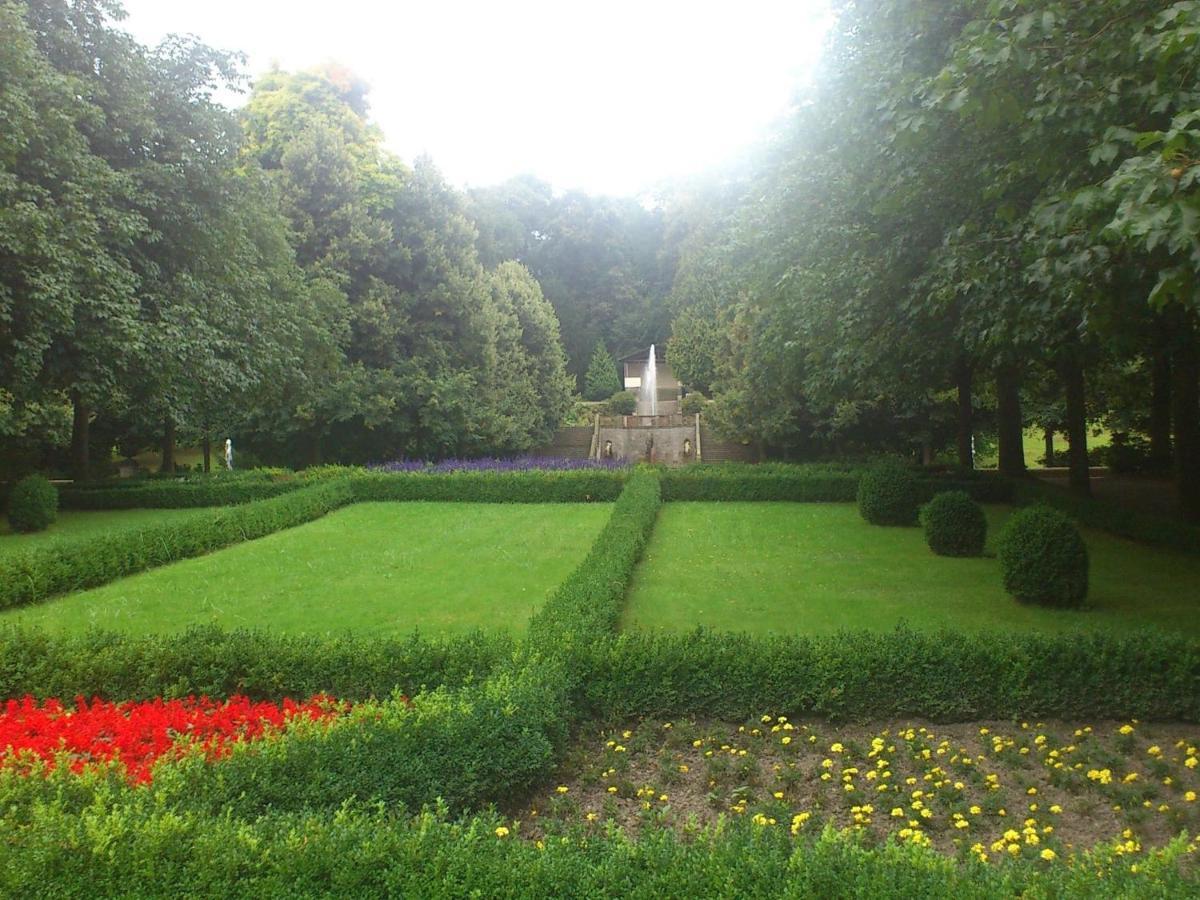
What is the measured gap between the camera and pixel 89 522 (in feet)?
65.3

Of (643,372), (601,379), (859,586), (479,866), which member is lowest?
(859,586)

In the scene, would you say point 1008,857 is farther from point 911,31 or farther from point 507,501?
point 507,501

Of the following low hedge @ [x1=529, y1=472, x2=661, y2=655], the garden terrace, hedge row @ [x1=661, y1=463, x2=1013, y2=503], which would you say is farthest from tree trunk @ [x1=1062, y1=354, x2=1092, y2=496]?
the garden terrace

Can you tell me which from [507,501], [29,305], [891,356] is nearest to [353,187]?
[507,501]

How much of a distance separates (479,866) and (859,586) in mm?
8825

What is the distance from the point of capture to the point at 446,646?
7207 mm

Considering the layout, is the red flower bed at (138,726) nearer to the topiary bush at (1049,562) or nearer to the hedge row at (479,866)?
the hedge row at (479,866)

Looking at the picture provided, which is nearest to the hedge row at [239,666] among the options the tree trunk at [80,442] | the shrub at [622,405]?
the tree trunk at [80,442]

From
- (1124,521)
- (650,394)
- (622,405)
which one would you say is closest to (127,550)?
(1124,521)

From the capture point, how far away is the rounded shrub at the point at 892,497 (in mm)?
16828

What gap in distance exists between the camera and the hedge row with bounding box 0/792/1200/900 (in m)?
3.35

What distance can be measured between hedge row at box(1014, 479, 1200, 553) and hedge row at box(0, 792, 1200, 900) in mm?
11234

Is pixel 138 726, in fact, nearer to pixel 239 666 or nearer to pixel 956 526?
pixel 239 666

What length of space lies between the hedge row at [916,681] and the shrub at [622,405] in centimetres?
4300
